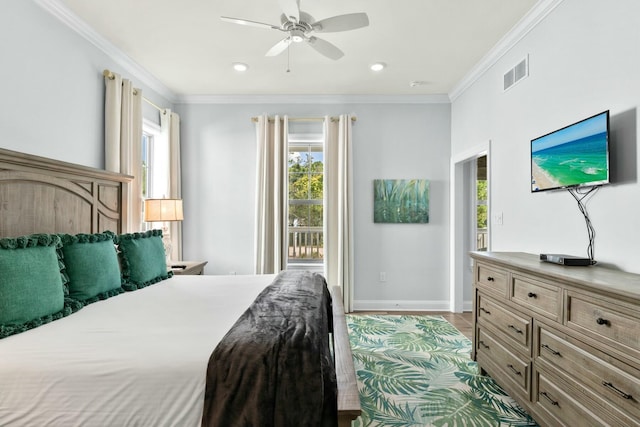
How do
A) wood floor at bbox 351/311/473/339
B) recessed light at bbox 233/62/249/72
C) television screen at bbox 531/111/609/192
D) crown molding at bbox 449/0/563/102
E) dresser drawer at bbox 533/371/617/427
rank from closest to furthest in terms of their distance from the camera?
dresser drawer at bbox 533/371/617/427 → television screen at bbox 531/111/609/192 → crown molding at bbox 449/0/563/102 → recessed light at bbox 233/62/249/72 → wood floor at bbox 351/311/473/339

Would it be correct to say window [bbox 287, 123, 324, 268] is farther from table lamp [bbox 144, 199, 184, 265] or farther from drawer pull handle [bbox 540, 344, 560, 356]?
drawer pull handle [bbox 540, 344, 560, 356]

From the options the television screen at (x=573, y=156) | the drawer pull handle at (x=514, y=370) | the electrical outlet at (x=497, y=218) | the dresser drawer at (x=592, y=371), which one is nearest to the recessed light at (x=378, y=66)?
the television screen at (x=573, y=156)

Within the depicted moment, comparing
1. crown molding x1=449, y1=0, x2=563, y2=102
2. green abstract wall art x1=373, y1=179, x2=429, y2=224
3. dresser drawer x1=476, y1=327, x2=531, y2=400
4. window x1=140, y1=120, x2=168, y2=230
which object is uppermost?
crown molding x1=449, y1=0, x2=563, y2=102

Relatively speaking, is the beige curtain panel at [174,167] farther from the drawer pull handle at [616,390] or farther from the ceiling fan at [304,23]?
the drawer pull handle at [616,390]

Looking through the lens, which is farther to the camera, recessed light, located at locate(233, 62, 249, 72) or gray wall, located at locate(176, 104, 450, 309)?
gray wall, located at locate(176, 104, 450, 309)

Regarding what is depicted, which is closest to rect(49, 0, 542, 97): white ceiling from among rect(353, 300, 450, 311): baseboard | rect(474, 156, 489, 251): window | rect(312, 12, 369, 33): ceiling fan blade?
rect(312, 12, 369, 33): ceiling fan blade

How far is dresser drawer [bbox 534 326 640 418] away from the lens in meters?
1.28

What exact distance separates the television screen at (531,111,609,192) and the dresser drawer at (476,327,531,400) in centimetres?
113

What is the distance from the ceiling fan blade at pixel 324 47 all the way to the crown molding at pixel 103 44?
1.87 meters

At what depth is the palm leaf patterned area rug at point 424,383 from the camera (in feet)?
6.70

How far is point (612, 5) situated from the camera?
1850 millimetres

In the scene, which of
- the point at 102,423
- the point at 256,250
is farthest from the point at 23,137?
the point at 256,250

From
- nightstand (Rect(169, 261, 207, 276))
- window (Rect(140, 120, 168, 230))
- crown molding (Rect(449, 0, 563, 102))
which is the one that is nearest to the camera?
crown molding (Rect(449, 0, 563, 102))

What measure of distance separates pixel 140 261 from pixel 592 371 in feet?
9.40
